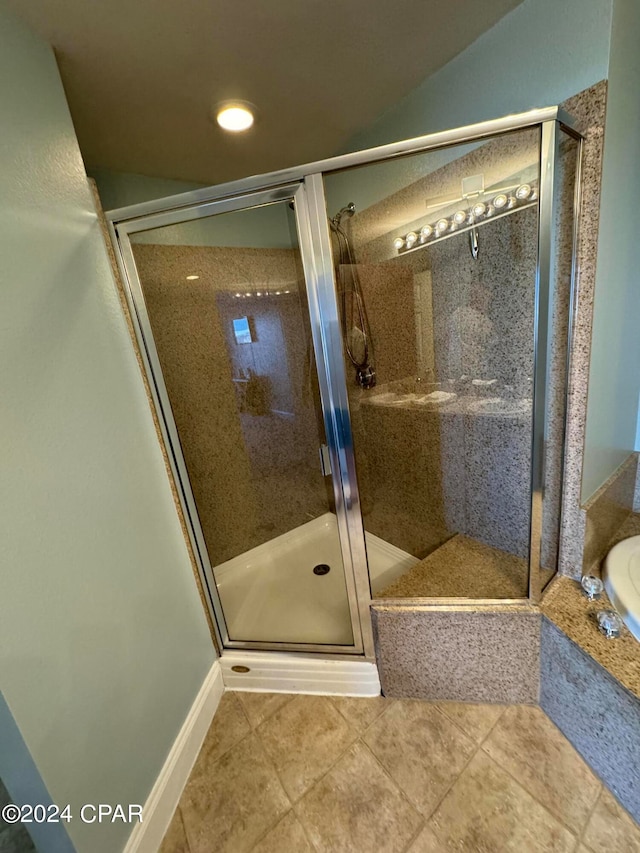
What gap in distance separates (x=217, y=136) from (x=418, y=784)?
2.58m

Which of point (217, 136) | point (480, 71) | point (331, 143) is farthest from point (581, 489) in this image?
point (217, 136)

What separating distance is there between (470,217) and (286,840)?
7.04 feet

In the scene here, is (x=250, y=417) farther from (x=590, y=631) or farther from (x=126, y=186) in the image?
(x=590, y=631)

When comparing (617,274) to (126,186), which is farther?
(126,186)

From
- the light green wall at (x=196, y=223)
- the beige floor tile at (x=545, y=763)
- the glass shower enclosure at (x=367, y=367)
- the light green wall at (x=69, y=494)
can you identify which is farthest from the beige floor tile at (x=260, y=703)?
the light green wall at (x=196, y=223)

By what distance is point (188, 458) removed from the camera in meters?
1.45

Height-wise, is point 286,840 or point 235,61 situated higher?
point 235,61

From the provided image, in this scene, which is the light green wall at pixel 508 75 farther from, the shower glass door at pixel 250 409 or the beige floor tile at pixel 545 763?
the beige floor tile at pixel 545 763

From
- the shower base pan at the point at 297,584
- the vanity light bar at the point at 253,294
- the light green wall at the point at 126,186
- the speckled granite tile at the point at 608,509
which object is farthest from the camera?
the vanity light bar at the point at 253,294

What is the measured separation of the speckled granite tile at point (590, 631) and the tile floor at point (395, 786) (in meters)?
0.41

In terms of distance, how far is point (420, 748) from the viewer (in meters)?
1.15

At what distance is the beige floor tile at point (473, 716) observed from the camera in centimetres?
118

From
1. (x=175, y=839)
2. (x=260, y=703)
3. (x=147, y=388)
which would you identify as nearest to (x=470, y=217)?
(x=147, y=388)

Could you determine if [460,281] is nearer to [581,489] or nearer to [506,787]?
[581,489]
